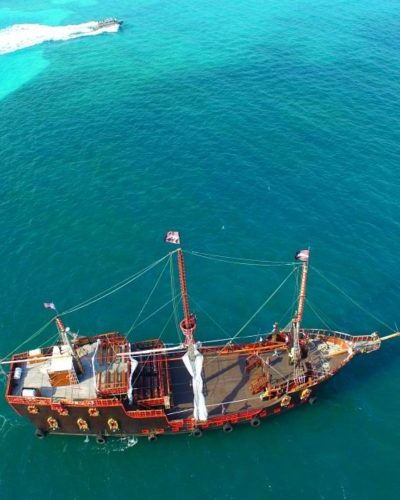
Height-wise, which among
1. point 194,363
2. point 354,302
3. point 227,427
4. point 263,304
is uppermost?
point 194,363

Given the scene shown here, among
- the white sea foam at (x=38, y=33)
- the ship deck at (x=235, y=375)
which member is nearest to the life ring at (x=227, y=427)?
the ship deck at (x=235, y=375)

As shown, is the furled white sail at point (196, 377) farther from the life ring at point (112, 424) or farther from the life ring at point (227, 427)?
the life ring at point (112, 424)

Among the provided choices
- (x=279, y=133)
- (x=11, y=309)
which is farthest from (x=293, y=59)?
(x=11, y=309)

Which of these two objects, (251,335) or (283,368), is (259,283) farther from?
(283,368)

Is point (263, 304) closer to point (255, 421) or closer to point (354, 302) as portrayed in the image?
point (354, 302)

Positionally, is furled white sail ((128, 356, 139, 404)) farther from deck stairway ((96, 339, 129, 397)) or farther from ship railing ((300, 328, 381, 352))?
ship railing ((300, 328, 381, 352))

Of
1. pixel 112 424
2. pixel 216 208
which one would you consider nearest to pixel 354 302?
pixel 216 208
